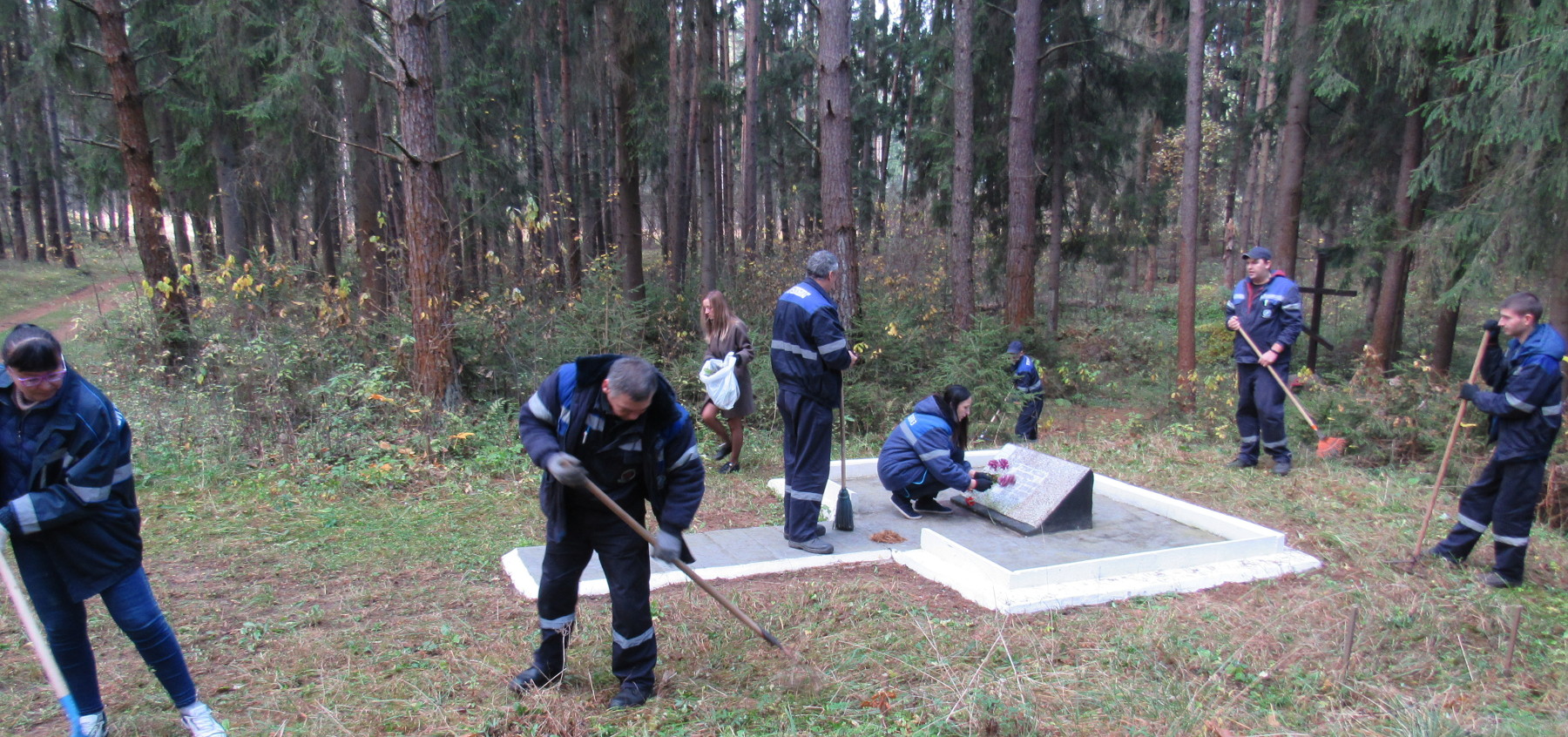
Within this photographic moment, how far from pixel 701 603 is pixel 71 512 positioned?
270cm

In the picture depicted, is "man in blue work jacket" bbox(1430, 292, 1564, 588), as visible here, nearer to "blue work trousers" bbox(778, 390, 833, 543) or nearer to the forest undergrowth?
the forest undergrowth

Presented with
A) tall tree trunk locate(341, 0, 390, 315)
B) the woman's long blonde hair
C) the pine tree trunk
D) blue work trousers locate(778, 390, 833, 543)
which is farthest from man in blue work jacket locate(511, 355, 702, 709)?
the pine tree trunk

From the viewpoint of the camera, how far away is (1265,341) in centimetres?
714

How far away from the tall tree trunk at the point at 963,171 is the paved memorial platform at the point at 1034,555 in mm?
5577

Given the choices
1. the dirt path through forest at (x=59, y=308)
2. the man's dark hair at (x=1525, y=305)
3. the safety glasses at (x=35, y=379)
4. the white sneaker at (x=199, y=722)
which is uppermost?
the man's dark hair at (x=1525, y=305)

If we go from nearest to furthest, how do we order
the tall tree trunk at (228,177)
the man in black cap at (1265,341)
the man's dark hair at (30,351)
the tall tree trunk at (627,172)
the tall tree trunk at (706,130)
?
the man's dark hair at (30,351) → the man in black cap at (1265,341) → the tall tree trunk at (627,172) → the tall tree trunk at (706,130) → the tall tree trunk at (228,177)

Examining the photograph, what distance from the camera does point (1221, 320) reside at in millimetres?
19094

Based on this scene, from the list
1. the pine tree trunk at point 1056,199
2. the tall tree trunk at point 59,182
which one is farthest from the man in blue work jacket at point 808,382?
the tall tree trunk at point 59,182

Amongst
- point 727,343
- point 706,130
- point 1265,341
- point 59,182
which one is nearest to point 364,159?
point 706,130

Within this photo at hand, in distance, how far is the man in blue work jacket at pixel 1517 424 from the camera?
4617 millimetres

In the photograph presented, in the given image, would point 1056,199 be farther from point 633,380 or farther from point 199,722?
point 199,722

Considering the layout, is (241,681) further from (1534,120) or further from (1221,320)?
(1221,320)

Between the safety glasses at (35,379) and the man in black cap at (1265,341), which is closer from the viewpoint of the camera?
the safety glasses at (35,379)

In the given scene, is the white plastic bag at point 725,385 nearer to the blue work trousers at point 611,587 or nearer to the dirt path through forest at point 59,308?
the blue work trousers at point 611,587
